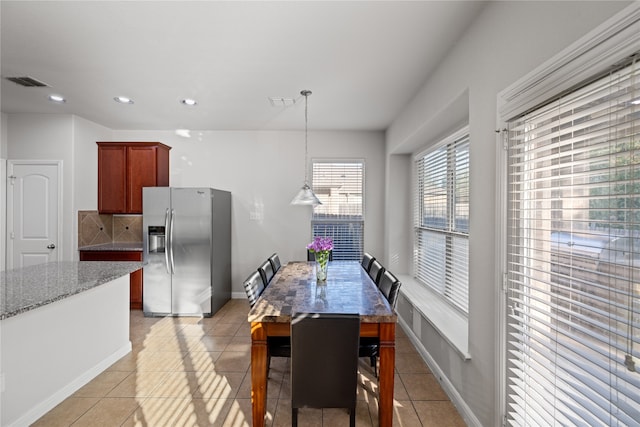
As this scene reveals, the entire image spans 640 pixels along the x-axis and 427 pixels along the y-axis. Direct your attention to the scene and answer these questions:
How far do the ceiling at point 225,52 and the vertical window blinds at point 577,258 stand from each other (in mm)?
1138

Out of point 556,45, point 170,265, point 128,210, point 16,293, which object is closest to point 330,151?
point 170,265

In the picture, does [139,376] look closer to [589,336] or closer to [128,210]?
[128,210]

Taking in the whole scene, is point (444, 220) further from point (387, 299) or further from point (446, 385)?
point (446, 385)

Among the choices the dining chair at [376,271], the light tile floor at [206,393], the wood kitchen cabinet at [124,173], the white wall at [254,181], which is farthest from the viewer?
the white wall at [254,181]

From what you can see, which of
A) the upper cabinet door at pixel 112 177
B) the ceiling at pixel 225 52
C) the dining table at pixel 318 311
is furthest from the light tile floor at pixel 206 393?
the ceiling at pixel 225 52

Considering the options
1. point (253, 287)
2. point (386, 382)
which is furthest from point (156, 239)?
point (386, 382)

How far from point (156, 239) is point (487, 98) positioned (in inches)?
166

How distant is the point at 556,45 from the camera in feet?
4.07

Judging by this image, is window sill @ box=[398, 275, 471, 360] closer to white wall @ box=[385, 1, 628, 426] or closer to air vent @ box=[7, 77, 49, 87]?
white wall @ box=[385, 1, 628, 426]

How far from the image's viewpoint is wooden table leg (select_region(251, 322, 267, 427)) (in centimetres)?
187

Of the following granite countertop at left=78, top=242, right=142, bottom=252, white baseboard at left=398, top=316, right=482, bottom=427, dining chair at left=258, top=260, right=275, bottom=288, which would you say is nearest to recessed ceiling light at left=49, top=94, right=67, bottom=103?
granite countertop at left=78, top=242, right=142, bottom=252

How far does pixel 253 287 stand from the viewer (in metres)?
2.35

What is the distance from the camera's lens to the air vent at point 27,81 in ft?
9.46

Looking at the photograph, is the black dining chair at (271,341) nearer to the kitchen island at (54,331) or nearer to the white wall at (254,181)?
the kitchen island at (54,331)
